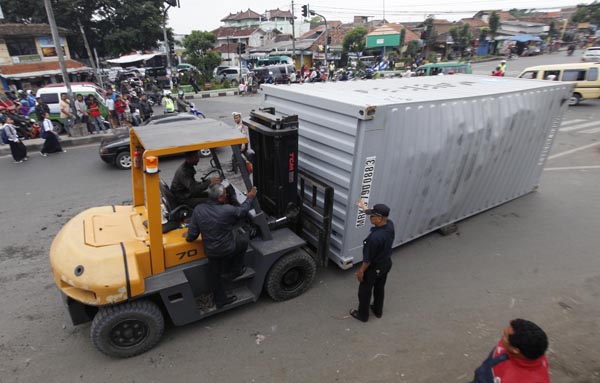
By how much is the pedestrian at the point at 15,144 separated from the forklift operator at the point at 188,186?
9576 mm

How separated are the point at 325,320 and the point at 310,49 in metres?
45.1

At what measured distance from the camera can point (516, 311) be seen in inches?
171

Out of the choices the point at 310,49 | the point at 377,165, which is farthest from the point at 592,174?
the point at 310,49

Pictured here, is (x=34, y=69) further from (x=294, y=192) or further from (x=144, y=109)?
(x=294, y=192)

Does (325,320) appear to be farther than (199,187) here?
Yes

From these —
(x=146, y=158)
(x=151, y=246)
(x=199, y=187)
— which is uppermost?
(x=146, y=158)

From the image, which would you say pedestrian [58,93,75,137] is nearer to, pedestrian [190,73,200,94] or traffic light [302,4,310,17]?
pedestrian [190,73,200,94]

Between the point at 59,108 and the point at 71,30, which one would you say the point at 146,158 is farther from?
the point at 71,30

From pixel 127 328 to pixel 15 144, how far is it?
10.2 meters

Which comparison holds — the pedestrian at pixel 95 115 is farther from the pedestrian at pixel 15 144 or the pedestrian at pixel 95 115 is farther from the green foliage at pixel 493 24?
the green foliage at pixel 493 24

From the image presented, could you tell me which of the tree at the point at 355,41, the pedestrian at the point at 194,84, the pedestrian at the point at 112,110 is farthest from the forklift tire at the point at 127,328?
the tree at the point at 355,41

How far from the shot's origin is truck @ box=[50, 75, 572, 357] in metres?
3.46

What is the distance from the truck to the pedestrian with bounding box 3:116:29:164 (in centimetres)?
858

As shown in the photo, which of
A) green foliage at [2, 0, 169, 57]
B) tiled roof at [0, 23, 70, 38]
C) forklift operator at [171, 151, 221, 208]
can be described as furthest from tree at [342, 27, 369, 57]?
forklift operator at [171, 151, 221, 208]
